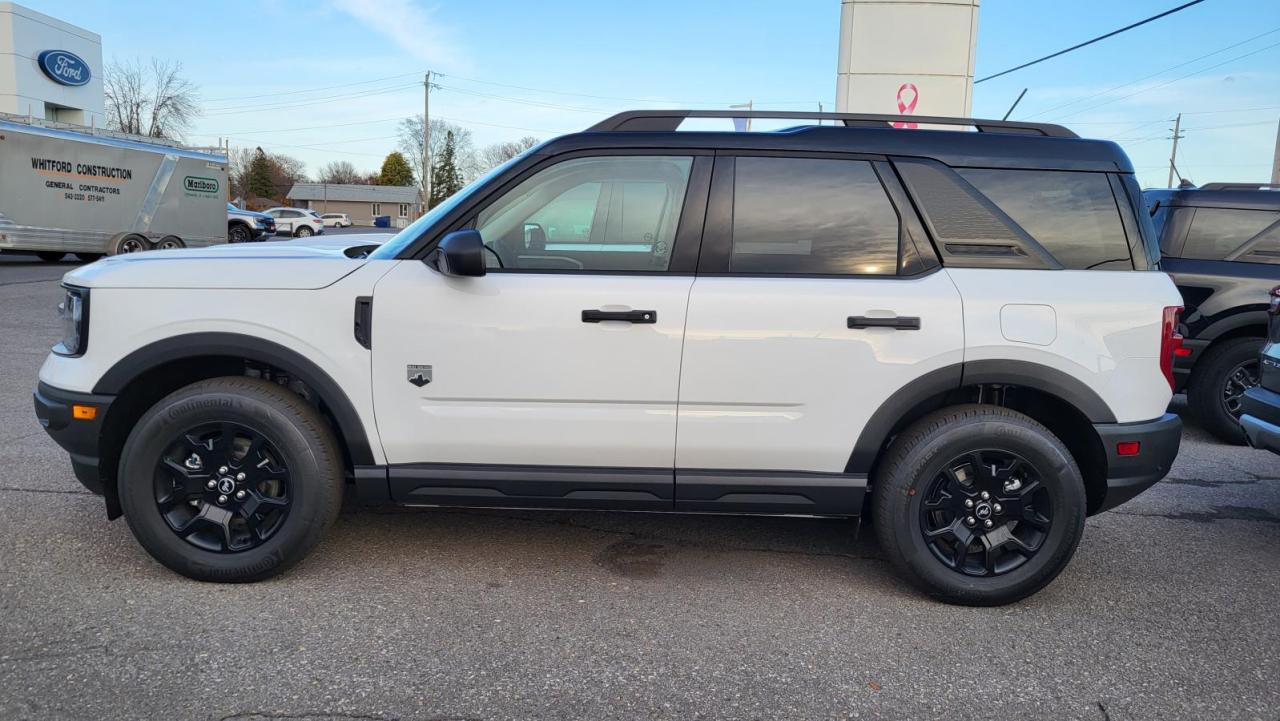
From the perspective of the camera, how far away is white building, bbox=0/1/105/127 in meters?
40.8

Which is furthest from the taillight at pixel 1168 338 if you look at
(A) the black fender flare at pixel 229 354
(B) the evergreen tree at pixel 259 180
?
(B) the evergreen tree at pixel 259 180

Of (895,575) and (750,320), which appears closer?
(750,320)

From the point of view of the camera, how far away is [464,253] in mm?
3324

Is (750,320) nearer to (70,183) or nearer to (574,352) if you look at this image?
(574,352)

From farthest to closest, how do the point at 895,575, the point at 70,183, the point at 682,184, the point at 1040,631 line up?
the point at 70,183 < the point at 895,575 < the point at 682,184 < the point at 1040,631

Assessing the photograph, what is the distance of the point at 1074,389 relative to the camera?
352 cm

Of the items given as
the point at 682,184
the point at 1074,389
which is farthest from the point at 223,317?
the point at 1074,389

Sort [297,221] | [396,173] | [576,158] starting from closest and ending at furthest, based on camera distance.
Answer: [576,158]
[297,221]
[396,173]

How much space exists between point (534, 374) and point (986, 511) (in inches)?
73.9

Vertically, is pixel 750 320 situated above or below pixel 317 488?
above

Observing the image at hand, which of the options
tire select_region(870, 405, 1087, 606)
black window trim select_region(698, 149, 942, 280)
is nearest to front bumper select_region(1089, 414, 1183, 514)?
tire select_region(870, 405, 1087, 606)

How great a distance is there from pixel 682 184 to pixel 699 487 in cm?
122

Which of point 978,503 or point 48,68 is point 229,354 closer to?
point 978,503

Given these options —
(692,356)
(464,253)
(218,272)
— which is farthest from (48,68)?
(692,356)
